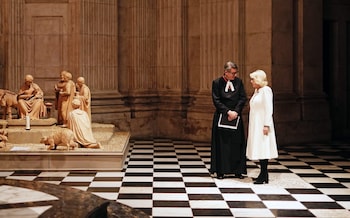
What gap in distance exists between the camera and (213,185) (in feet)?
28.4

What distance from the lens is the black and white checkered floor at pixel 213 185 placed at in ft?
23.2

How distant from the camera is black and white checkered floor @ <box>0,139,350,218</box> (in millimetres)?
7082

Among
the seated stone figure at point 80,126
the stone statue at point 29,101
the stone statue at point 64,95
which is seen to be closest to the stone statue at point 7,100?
the stone statue at point 29,101

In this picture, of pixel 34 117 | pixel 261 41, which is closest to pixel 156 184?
pixel 34 117

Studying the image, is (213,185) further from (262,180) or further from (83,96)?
(83,96)

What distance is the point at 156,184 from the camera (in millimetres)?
8727

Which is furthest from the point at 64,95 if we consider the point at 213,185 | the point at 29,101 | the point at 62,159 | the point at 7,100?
the point at 213,185

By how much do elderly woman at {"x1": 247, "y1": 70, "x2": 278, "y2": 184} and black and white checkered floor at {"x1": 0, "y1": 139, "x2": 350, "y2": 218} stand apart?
0.47m

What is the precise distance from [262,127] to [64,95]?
A: 4.59 metres

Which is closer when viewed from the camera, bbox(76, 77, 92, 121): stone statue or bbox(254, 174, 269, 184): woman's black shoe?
bbox(254, 174, 269, 184): woman's black shoe

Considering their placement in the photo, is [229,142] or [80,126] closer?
[229,142]

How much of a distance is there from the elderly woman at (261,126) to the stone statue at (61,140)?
313cm

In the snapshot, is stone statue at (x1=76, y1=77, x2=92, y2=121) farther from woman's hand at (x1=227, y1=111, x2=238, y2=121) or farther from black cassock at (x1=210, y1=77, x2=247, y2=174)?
woman's hand at (x1=227, y1=111, x2=238, y2=121)

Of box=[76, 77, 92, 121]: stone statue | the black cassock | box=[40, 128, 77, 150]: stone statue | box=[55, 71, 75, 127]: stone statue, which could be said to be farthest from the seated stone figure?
the black cassock
